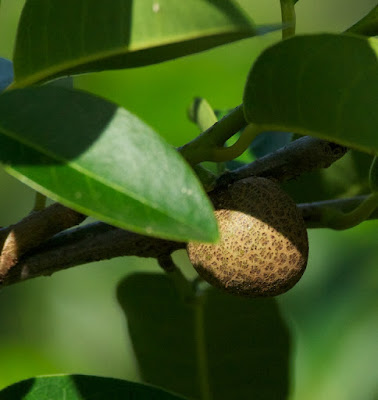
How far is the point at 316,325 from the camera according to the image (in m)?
1.51

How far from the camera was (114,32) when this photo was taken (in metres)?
0.76

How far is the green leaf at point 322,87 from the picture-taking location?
2.25ft

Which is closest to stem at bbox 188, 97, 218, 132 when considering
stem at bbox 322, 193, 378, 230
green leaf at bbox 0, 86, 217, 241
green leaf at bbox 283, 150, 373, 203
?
green leaf at bbox 283, 150, 373, 203

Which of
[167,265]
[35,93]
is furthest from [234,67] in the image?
[35,93]

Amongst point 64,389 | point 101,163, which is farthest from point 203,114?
point 101,163

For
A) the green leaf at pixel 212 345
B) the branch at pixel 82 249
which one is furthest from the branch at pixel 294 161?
the green leaf at pixel 212 345

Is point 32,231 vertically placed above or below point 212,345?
above

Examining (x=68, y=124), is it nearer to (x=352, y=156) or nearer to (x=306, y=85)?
(x=306, y=85)

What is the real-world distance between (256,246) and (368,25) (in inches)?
9.4

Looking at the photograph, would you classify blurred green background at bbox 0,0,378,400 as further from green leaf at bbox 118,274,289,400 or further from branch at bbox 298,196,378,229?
branch at bbox 298,196,378,229

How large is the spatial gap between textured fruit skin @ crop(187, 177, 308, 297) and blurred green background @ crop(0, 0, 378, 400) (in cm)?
50

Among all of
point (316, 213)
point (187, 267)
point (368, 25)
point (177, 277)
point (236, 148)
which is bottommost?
point (187, 267)

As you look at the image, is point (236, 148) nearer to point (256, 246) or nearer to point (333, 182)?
point (256, 246)

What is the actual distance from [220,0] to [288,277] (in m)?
0.33
